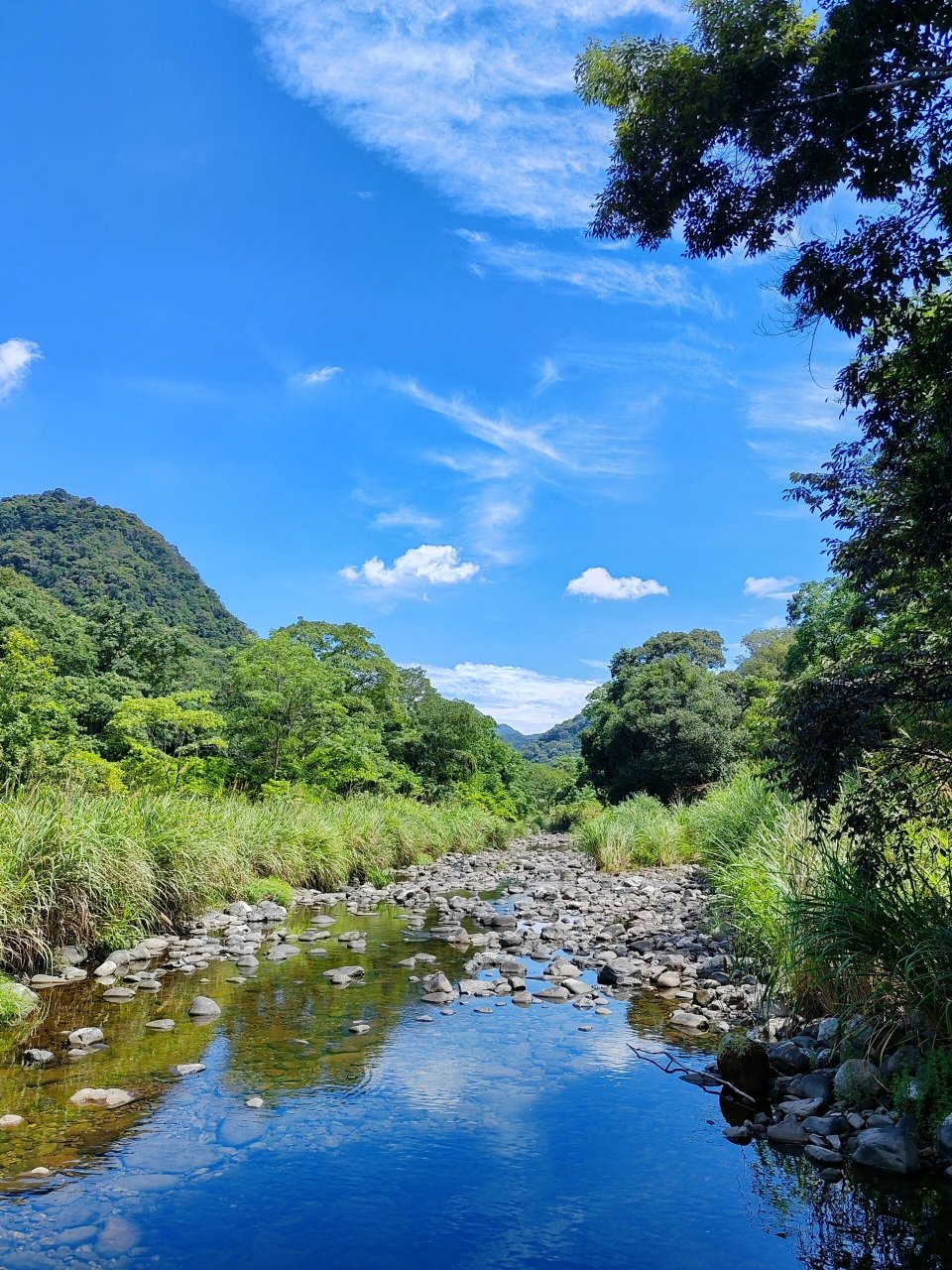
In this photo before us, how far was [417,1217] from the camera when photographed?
4.61 metres

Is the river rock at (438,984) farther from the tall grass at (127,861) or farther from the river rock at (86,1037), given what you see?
the tall grass at (127,861)

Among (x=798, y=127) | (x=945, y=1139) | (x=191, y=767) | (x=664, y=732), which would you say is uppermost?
(x=798, y=127)

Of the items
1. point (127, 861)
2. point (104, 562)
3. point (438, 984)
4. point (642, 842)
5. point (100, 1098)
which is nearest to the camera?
point (100, 1098)

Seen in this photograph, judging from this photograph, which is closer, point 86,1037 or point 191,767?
point 86,1037

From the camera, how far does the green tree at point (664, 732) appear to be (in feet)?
126

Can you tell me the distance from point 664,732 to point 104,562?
160ft

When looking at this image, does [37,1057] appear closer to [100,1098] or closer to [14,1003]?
[100,1098]

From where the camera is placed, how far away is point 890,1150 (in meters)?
4.93

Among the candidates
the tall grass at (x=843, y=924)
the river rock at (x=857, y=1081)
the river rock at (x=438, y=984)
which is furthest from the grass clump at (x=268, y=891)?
the river rock at (x=857, y=1081)

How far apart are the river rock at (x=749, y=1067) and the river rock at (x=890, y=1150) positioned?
1.20 m

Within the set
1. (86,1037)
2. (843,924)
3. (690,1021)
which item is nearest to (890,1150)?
(843,924)

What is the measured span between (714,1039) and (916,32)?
8.29 m

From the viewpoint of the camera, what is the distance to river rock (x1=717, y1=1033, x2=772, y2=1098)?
6.26m

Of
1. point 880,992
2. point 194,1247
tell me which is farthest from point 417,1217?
point 880,992
